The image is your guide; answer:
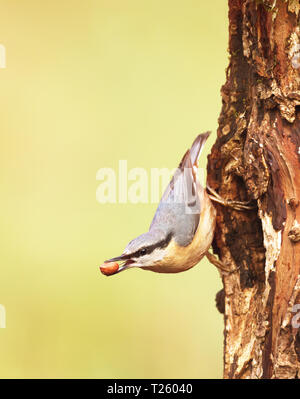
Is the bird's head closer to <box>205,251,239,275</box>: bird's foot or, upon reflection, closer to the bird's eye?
the bird's eye

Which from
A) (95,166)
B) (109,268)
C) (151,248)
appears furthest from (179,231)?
(95,166)

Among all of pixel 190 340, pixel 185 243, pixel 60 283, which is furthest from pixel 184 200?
pixel 60 283

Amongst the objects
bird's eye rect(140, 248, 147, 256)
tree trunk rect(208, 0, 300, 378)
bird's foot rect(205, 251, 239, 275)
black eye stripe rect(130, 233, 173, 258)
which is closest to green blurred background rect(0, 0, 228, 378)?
bird's foot rect(205, 251, 239, 275)

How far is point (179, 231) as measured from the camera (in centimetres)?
429

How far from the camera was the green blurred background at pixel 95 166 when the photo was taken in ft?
20.4

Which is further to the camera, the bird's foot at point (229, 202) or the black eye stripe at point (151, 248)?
the bird's foot at point (229, 202)

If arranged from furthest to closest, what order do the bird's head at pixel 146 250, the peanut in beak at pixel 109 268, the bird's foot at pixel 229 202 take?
the bird's foot at pixel 229 202 → the bird's head at pixel 146 250 → the peanut in beak at pixel 109 268

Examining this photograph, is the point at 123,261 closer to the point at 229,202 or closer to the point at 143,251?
the point at 143,251

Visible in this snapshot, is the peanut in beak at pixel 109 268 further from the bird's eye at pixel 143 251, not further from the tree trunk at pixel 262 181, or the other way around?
the tree trunk at pixel 262 181

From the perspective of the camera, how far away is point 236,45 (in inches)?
161

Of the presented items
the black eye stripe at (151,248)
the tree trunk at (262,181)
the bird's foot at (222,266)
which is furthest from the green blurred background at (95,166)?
the black eye stripe at (151,248)

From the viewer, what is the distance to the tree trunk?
3.67m

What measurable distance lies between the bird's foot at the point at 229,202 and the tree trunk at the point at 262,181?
47 millimetres

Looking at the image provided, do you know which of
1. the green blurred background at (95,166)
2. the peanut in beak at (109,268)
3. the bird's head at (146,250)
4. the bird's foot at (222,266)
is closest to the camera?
the peanut in beak at (109,268)
